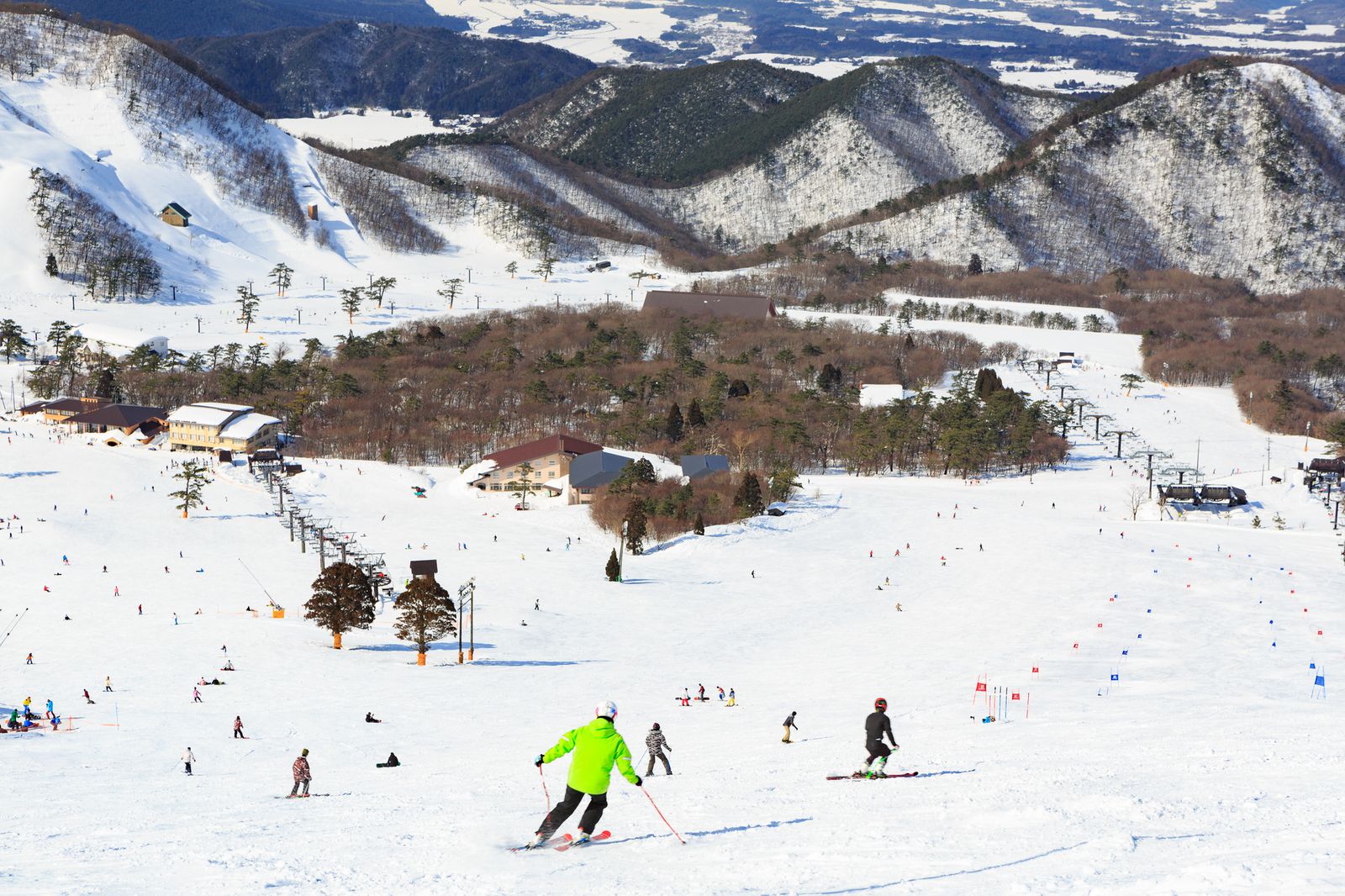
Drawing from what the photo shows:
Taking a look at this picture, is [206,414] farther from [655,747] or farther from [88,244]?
[655,747]

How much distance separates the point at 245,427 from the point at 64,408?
1606 cm

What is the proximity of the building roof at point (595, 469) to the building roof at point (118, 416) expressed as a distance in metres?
34.6

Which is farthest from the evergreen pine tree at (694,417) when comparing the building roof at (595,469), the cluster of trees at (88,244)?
the cluster of trees at (88,244)

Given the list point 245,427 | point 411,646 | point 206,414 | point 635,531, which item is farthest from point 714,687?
point 206,414

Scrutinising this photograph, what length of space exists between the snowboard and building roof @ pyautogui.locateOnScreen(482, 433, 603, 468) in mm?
72018

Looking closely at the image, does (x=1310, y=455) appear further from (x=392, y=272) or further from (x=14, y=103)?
Answer: (x=14, y=103)

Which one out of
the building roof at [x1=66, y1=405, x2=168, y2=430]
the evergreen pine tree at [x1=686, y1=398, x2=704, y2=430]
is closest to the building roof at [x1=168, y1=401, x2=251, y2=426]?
the building roof at [x1=66, y1=405, x2=168, y2=430]

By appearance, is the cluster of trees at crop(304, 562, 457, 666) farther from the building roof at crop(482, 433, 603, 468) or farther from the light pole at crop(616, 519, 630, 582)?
the building roof at crop(482, 433, 603, 468)

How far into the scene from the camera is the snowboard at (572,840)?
19062 millimetres

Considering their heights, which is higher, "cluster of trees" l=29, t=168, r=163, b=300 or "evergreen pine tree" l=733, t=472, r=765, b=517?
"cluster of trees" l=29, t=168, r=163, b=300

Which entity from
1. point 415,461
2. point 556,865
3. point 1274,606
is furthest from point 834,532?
point 556,865

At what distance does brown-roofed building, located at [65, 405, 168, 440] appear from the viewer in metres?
102

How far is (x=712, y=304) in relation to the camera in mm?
155250

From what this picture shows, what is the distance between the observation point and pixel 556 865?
18.2 metres
